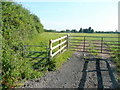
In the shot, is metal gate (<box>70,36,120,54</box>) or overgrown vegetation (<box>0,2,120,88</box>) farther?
metal gate (<box>70,36,120,54</box>)

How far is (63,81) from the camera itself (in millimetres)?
5410

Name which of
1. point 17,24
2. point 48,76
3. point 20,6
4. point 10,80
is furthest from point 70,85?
point 20,6

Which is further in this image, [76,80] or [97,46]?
[97,46]

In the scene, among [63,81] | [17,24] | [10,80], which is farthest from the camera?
[17,24]

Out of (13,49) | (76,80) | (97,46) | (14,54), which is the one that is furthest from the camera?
(97,46)

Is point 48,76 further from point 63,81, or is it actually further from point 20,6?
point 20,6

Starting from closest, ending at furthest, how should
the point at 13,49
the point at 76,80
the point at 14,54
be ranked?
1. the point at 76,80
2. the point at 14,54
3. the point at 13,49

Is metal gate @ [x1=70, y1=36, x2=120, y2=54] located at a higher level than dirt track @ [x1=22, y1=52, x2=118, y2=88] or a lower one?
higher

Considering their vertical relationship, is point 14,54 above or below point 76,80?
above

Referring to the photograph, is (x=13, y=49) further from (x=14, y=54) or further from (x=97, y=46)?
(x=97, y=46)

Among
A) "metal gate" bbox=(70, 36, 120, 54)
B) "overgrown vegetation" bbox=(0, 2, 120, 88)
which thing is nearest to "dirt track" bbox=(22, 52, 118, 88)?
"overgrown vegetation" bbox=(0, 2, 120, 88)

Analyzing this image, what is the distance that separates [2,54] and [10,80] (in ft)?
3.41

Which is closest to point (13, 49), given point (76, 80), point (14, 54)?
point (14, 54)

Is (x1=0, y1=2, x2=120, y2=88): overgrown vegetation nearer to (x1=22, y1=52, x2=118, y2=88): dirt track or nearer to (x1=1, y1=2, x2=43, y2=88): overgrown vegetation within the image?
(x1=1, y1=2, x2=43, y2=88): overgrown vegetation
